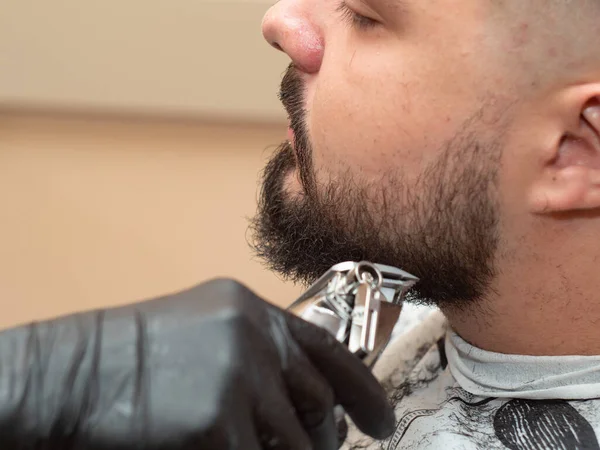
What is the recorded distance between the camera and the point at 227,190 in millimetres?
1848

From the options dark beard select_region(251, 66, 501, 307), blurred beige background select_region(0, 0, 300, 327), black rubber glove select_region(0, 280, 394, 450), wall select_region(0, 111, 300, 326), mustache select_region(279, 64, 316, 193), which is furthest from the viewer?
wall select_region(0, 111, 300, 326)

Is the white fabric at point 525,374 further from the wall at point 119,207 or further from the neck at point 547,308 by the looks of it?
the wall at point 119,207

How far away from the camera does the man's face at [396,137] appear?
33.2 inches

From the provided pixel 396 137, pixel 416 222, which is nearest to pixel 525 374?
pixel 416 222

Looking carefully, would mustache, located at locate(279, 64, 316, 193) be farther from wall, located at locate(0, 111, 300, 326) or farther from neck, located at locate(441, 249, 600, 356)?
wall, located at locate(0, 111, 300, 326)

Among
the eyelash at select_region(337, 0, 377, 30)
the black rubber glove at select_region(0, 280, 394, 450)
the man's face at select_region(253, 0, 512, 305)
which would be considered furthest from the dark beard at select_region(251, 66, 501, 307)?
the black rubber glove at select_region(0, 280, 394, 450)

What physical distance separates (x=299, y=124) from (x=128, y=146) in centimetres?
92

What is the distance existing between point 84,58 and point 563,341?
49.3 inches

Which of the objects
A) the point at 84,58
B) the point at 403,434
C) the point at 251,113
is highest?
the point at 84,58

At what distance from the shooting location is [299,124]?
1000 millimetres

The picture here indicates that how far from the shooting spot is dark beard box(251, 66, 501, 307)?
2.89 ft

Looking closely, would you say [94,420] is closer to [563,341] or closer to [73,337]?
[73,337]

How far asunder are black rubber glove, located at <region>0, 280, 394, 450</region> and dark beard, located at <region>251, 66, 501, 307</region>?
27 cm

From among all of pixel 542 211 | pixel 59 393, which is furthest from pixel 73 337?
Result: pixel 542 211
